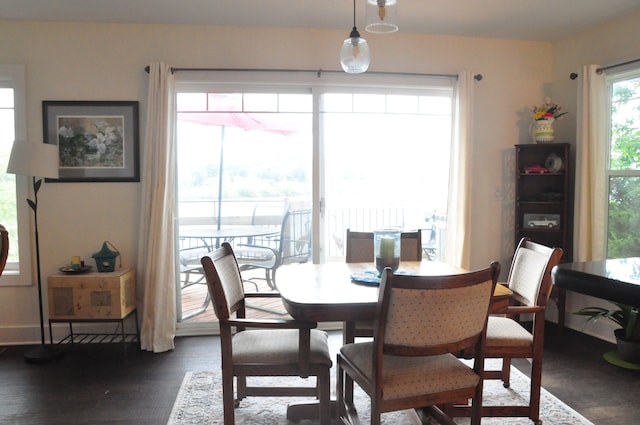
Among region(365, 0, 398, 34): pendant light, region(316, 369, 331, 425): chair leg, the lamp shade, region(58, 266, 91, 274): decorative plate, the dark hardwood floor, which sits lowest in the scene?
the dark hardwood floor

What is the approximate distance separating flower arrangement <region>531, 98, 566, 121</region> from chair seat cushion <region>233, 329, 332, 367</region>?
109 inches

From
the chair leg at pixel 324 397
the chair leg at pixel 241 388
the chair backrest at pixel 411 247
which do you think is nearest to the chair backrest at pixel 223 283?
the chair leg at pixel 241 388

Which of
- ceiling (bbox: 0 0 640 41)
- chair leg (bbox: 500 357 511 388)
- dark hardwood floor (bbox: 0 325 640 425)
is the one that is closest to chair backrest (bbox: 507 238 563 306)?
chair leg (bbox: 500 357 511 388)

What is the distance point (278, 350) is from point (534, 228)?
2.74 meters

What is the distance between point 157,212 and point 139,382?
125cm

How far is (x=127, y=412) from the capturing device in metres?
2.48

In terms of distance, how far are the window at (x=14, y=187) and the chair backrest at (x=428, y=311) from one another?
3178 mm

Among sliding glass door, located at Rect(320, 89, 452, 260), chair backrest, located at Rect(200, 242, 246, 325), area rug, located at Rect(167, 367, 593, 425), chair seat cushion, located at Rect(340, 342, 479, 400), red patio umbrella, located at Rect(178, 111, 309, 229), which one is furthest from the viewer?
sliding glass door, located at Rect(320, 89, 452, 260)

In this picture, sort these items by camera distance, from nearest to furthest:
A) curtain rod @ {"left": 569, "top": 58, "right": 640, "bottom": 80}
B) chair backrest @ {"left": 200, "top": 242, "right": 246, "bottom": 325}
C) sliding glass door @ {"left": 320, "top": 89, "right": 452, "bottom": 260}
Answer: chair backrest @ {"left": 200, "top": 242, "right": 246, "bottom": 325} → curtain rod @ {"left": 569, "top": 58, "right": 640, "bottom": 80} → sliding glass door @ {"left": 320, "top": 89, "right": 452, "bottom": 260}

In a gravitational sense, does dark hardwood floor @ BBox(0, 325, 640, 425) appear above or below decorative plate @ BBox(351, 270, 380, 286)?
below

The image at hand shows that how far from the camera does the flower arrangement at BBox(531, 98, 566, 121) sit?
379cm

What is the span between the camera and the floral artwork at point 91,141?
3547 mm

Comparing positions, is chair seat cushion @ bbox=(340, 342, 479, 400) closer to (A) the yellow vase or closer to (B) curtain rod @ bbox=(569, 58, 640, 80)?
(A) the yellow vase

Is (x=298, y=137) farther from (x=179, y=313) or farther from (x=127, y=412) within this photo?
(x=127, y=412)
